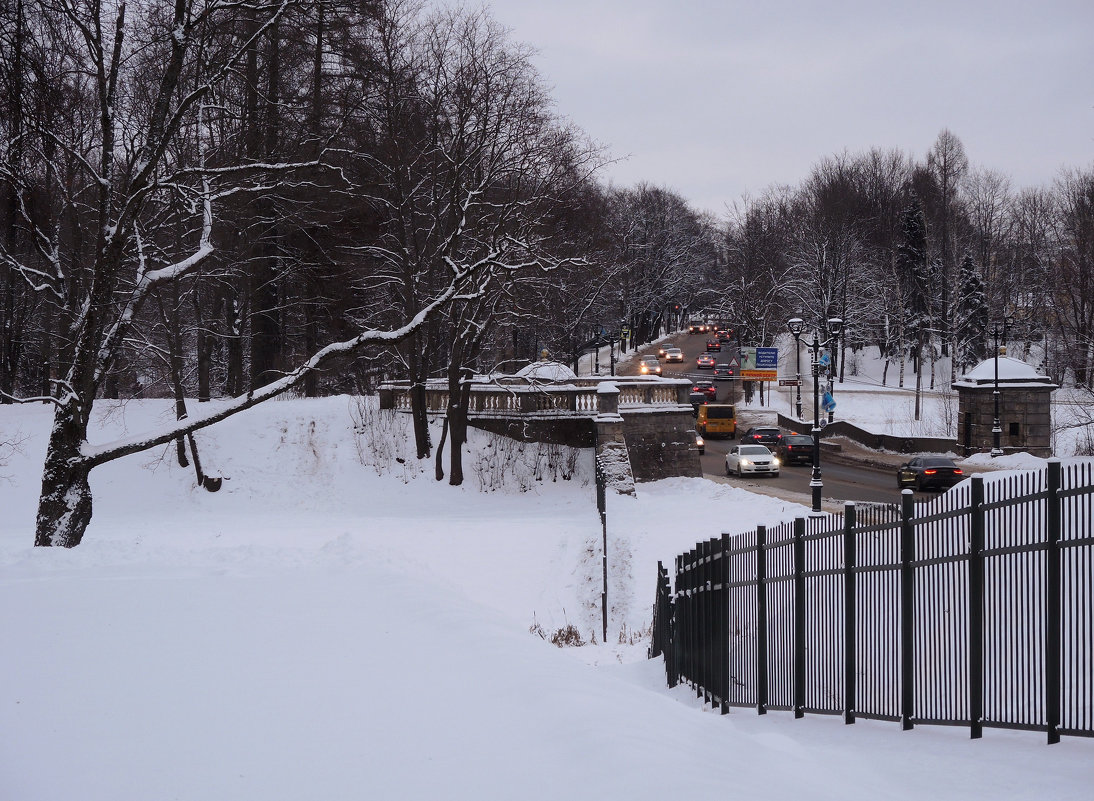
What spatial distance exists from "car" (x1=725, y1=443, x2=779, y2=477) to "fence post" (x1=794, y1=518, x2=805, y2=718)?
29.8m

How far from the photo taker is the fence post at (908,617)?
720cm

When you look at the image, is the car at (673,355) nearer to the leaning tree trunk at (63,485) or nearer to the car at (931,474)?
the car at (931,474)

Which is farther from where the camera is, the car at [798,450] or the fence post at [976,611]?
the car at [798,450]

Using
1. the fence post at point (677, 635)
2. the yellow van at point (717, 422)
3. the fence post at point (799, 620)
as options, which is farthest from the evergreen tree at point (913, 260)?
the fence post at point (799, 620)

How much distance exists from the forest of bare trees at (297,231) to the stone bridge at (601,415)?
6.42 ft

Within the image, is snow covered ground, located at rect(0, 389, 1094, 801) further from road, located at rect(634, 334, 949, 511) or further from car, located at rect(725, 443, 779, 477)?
car, located at rect(725, 443, 779, 477)

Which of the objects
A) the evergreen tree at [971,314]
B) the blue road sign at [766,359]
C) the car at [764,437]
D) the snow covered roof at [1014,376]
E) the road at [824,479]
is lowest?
the road at [824,479]

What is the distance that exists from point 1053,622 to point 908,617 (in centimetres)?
121

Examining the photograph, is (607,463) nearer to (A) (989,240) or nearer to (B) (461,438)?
(B) (461,438)

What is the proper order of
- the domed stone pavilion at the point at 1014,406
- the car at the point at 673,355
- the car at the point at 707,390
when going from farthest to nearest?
the car at the point at 673,355 → the car at the point at 707,390 → the domed stone pavilion at the point at 1014,406

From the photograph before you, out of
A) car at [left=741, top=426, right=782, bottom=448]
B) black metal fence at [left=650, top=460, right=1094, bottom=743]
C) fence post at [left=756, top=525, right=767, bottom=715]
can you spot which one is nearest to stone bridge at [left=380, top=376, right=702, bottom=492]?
car at [left=741, top=426, right=782, bottom=448]

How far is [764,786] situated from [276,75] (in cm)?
2830

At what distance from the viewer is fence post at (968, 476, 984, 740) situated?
664 cm

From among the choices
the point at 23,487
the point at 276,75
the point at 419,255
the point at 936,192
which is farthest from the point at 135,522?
the point at 936,192
